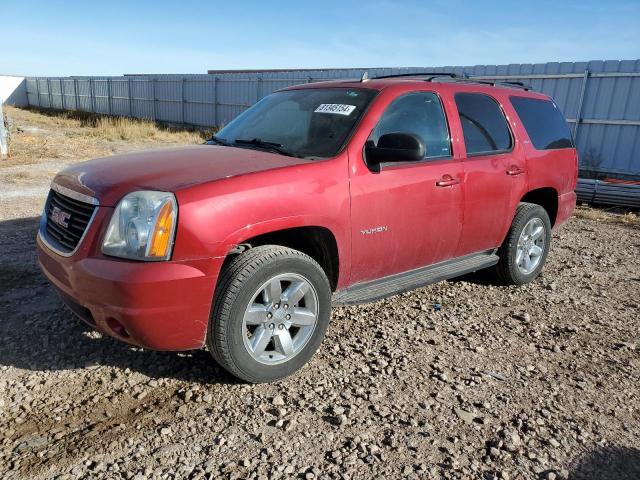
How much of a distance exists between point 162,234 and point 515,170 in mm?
3271

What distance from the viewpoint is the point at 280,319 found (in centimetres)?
303

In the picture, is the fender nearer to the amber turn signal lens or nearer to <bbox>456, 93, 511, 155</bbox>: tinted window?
the amber turn signal lens

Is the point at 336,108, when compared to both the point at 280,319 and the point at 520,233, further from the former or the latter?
the point at 520,233

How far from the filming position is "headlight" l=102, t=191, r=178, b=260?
8.45 feet

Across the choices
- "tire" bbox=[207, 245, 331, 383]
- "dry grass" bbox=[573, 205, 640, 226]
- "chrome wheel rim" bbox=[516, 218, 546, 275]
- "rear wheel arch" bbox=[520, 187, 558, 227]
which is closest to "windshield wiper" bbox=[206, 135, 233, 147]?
"tire" bbox=[207, 245, 331, 383]

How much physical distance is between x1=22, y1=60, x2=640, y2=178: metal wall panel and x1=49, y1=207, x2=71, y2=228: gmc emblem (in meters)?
12.6

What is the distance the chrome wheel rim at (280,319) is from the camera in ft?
9.61

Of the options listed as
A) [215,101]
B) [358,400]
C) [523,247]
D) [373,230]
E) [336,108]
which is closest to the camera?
[358,400]

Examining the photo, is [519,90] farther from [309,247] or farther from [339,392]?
[339,392]

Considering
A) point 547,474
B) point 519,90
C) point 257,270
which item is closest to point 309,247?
point 257,270

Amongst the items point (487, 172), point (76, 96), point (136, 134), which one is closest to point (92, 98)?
point (76, 96)

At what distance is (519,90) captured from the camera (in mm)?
4969

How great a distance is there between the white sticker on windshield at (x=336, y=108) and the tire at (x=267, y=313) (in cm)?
120

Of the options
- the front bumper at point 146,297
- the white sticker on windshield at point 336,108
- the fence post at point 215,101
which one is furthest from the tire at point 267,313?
the fence post at point 215,101
